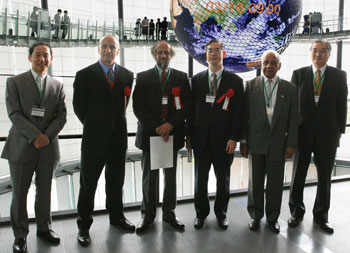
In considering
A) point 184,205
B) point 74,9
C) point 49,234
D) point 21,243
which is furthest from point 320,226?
point 74,9

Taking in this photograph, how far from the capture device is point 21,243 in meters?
2.15

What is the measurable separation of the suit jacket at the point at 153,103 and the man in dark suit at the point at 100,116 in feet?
0.37

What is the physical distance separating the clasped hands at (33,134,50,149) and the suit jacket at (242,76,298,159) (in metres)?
1.68

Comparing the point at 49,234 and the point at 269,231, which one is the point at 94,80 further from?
the point at 269,231

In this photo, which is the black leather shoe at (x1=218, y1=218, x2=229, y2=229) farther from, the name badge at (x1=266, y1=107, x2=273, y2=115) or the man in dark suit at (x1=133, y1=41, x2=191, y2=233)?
the name badge at (x1=266, y1=107, x2=273, y2=115)

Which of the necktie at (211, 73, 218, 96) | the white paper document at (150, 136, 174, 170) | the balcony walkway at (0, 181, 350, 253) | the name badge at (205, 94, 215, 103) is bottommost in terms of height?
the balcony walkway at (0, 181, 350, 253)

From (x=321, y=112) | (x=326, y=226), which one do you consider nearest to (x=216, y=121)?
(x=321, y=112)

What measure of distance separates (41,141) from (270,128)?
1869 millimetres

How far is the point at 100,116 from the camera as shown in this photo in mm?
2268

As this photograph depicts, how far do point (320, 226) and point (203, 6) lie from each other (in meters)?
2.21

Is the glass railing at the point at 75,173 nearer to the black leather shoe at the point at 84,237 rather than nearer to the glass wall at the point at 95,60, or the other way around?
the glass wall at the point at 95,60

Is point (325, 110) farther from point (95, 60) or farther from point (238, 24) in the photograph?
point (95, 60)

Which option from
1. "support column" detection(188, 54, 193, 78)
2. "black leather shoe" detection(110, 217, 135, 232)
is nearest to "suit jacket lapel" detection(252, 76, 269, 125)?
"black leather shoe" detection(110, 217, 135, 232)

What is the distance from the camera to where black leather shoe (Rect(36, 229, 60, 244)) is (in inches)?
89.4
